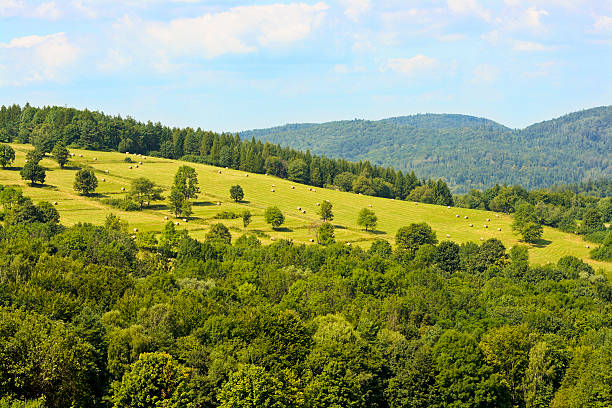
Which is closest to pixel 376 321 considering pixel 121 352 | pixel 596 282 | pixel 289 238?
pixel 121 352

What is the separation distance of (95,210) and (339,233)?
63837mm

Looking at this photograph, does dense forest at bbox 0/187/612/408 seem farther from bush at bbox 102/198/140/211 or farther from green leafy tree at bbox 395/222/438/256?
bush at bbox 102/198/140/211

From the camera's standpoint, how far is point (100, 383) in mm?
54844

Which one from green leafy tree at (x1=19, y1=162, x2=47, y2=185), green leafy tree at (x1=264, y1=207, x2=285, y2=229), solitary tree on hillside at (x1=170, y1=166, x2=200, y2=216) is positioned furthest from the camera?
green leafy tree at (x1=19, y1=162, x2=47, y2=185)

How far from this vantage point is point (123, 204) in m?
155

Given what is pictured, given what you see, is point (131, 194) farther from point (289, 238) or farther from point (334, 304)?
point (334, 304)

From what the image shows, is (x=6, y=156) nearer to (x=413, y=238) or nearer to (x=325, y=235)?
(x=325, y=235)

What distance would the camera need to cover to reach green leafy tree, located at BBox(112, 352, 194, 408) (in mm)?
50500

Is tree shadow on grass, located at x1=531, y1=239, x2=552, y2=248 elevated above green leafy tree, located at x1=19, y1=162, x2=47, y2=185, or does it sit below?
below

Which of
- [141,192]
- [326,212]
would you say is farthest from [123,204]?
[326,212]

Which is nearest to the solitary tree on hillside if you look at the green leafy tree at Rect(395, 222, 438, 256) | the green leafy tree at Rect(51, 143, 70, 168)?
the green leafy tree at Rect(51, 143, 70, 168)

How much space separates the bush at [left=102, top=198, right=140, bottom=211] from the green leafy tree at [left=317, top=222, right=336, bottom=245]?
167 feet

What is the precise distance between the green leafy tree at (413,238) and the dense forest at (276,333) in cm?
3481

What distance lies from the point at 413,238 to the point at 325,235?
22260 millimetres
